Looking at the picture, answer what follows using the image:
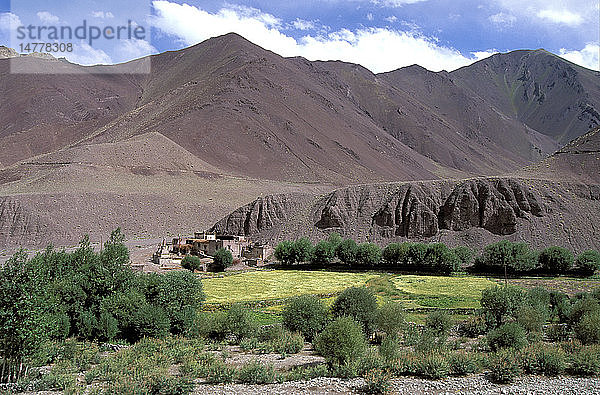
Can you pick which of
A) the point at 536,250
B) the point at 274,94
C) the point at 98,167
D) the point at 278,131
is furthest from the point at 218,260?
the point at 274,94

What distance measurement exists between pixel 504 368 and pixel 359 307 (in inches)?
370

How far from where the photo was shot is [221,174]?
403 feet

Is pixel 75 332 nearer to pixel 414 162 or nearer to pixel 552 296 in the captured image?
pixel 552 296

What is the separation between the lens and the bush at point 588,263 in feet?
177

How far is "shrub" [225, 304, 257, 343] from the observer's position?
92.7 feet

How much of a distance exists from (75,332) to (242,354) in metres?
9.64

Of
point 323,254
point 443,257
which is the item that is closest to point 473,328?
point 443,257

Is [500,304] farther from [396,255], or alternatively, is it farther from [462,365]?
[396,255]

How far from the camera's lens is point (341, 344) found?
71.5 ft

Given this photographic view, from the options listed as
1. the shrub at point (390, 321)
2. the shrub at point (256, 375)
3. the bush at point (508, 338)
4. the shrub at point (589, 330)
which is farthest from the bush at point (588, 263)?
the shrub at point (256, 375)

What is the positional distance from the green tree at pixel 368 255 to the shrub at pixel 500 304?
3076 centimetres

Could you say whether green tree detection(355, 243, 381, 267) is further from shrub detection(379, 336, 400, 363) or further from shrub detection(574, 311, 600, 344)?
shrub detection(379, 336, 400, 363)

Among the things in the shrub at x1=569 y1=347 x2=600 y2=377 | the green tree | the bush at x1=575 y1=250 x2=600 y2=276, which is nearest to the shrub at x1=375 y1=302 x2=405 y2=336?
the shrub at x1=569 y1=347 x2=600 y2=377

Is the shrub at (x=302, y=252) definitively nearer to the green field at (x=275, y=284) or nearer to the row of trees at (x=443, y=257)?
the row of trees at (x=443, y=257)
